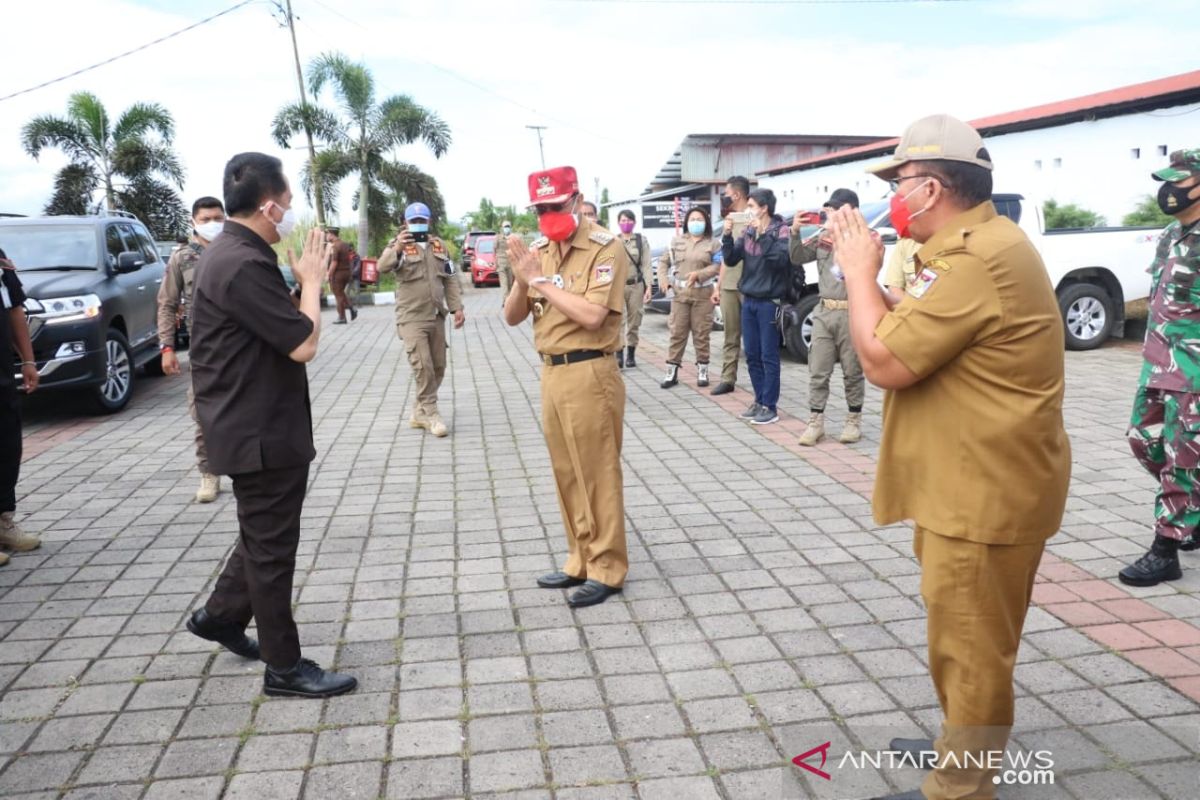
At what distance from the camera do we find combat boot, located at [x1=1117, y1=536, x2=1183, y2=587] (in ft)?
13.6

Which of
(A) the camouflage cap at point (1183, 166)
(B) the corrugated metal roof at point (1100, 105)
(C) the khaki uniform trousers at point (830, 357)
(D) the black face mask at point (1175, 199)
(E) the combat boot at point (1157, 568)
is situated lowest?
(E) the combat boot at point (1157, 568)

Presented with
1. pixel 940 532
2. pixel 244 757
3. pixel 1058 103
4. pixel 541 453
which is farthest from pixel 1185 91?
pixel 244 757

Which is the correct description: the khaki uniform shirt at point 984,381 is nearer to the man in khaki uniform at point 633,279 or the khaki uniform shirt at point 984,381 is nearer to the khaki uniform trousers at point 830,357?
the khaki uniform trousers at point 830,357

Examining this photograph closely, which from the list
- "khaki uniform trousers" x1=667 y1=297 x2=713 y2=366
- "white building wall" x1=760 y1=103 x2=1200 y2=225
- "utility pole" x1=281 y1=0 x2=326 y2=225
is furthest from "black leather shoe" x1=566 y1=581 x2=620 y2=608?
Answer: "utility pole" x1=281 y1=0 x2=326 y2=225

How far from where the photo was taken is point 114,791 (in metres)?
2.79

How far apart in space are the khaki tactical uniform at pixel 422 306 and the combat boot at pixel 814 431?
315cm

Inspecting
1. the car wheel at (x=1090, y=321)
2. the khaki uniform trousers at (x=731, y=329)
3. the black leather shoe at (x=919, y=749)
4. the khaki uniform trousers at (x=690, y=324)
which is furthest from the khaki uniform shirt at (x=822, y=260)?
the car wheel at (x=1090, y=321)

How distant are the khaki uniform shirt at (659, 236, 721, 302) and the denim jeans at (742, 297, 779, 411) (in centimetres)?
131

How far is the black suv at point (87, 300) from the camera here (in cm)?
826

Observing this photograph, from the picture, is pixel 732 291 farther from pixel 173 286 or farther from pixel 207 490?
pixel 207 490

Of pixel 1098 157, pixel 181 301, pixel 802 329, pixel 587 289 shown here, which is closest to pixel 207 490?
pixel 181 301

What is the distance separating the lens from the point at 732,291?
8.82 metres

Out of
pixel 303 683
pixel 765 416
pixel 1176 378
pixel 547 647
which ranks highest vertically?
pixel 1176 378

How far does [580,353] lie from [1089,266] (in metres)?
9.46
